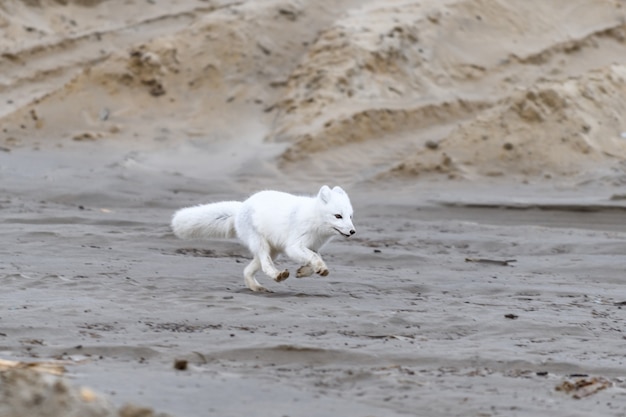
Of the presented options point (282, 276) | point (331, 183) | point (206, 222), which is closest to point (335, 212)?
point (282, 276)

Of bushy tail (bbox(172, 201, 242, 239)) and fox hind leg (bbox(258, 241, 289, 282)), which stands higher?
bushy tail (bbox(172, 201, 242, 239))

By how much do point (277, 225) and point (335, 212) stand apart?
42cm

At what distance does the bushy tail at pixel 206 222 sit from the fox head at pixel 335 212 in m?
0.75

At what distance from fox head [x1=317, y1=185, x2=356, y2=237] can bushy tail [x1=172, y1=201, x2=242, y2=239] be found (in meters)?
0.75

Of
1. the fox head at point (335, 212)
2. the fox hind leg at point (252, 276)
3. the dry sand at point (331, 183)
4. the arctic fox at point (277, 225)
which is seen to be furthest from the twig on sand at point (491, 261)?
the fox hind leg at point (252, 276)

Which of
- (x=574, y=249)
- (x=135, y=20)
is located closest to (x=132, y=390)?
(x=574, y=249)

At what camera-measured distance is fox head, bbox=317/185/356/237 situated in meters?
8.26

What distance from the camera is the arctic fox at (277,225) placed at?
8.29 m

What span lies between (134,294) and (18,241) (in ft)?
8.26

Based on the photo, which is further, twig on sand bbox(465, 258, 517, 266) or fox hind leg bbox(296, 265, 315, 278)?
twig on sand bbox(465, 258, 517, 266)

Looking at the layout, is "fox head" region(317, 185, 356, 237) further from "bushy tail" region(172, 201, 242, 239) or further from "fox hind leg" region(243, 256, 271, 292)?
"bushy tail" region(172, 201, 242, 239)

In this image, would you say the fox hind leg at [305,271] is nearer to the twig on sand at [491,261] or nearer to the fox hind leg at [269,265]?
the fox hind leg at [269,265]

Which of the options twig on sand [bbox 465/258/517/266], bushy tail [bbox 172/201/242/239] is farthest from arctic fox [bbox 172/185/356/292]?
twig on sand [bbox 465/258/517/266]

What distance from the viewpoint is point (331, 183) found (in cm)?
1573
